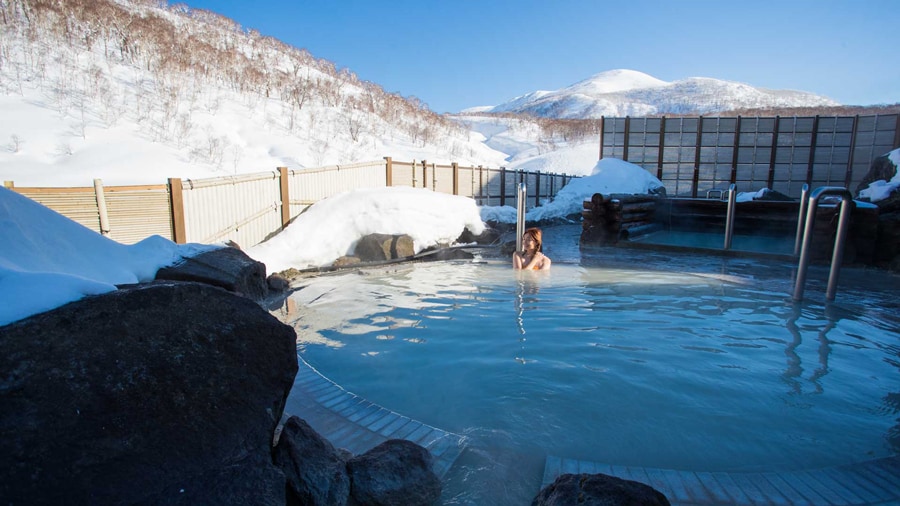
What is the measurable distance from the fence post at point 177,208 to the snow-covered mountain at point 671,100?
81.6 metres

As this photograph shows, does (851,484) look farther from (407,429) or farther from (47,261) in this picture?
(47,261)

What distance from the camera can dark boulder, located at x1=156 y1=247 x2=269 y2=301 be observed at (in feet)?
11.7

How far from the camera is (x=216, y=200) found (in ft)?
24.8

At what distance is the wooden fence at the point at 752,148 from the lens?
16375mm

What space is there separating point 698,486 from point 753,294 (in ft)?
15.2

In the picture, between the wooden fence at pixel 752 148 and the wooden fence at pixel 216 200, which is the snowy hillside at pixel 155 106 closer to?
the wooden fence at pixel 216 200

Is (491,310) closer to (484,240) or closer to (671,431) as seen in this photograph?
(671,431)

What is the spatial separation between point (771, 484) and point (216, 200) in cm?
752

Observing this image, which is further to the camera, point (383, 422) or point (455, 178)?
point (455, 178)

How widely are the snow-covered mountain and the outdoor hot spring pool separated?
81.0m

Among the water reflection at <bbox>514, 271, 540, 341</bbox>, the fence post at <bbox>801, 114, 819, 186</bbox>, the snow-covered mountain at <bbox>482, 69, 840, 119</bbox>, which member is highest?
the snow-covered mountain at <bbox>482, 69, 840, 119</bbox>

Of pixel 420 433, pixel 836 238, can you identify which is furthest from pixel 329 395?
pixel 836 238

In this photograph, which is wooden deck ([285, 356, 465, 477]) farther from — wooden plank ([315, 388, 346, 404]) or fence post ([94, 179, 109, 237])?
fence post ([94, 179, 109, 237])

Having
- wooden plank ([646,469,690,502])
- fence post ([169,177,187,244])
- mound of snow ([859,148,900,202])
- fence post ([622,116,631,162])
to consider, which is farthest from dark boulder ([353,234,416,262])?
fence post ([622,116,631,162])
